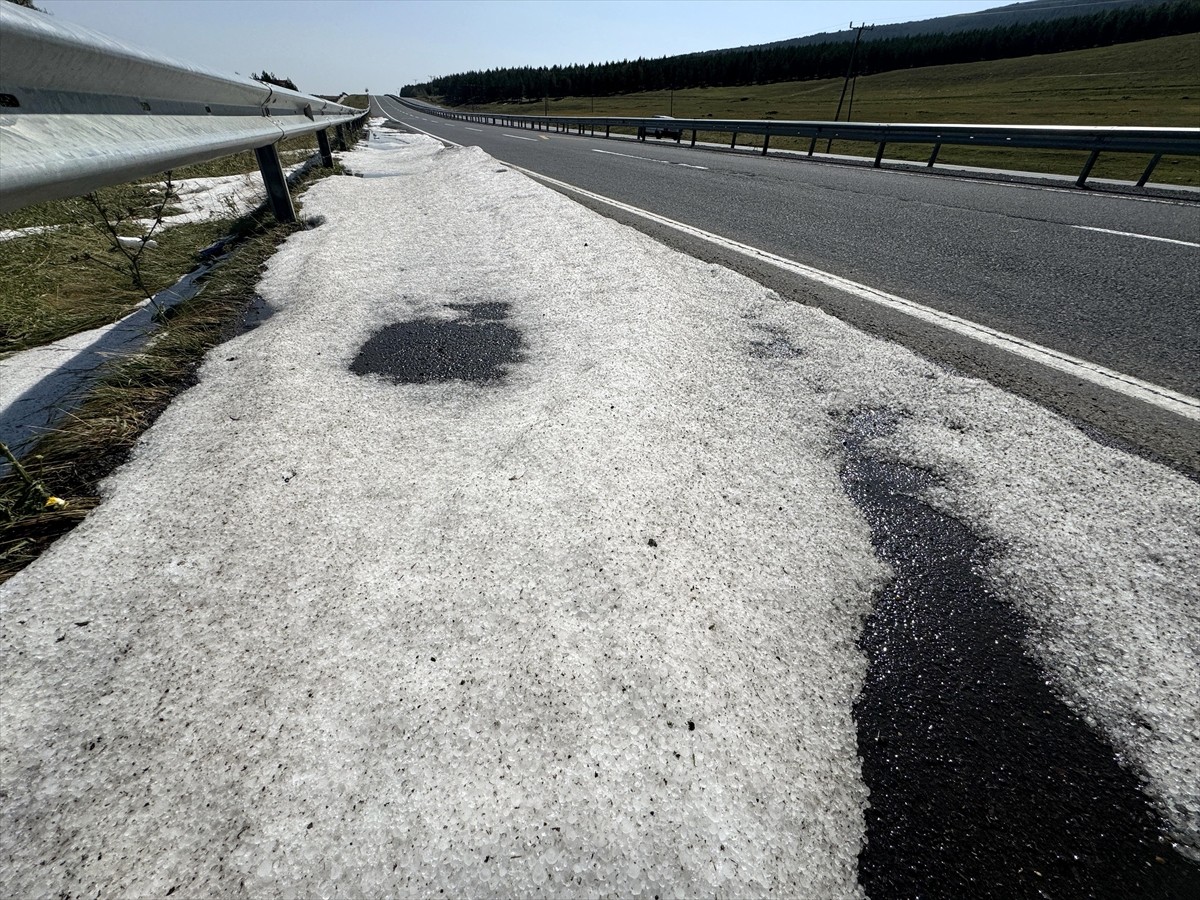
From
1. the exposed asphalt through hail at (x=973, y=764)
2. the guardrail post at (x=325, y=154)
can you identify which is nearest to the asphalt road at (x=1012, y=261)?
the exposed asphalt through hail at (x=973, y=764)

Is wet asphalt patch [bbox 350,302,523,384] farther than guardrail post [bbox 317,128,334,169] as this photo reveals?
No

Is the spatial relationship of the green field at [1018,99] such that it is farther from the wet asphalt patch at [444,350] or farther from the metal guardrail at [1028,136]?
the wet asphalt patch at [444,350]

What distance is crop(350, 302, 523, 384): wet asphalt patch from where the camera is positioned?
2.57 metres

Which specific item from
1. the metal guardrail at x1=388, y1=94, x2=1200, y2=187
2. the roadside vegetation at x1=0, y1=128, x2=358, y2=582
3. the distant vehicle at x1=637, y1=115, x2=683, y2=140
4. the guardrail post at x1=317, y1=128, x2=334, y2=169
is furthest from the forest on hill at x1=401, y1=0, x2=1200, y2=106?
the roadside vegetation at x1=0, y1=128, x2=358, y2=582

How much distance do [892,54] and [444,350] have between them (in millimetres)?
126113

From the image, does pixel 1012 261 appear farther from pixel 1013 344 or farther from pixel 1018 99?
Answer: pixel 1018 99

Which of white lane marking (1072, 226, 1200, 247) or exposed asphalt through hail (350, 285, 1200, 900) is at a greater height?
white lane marking (1072, 226, 1200, 247)

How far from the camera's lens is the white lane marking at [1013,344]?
7.89ft

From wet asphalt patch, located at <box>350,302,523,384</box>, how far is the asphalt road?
2.09 meters

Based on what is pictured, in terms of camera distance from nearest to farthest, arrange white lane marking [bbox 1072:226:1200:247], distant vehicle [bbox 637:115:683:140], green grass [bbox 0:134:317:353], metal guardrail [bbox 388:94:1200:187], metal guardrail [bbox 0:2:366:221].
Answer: metal guardrail [bbox 0:2:366:221] → green grass [bbox 0:134:317:353] → white lane marking [bbox 1072:226:1200:247] → metal guardrail [bbox 388:94:1200:187] → distant vehicle [bbox 637:115:683:140]

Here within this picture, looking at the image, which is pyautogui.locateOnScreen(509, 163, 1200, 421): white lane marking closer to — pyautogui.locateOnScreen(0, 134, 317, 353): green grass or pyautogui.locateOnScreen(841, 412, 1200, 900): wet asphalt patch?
pyautogui.locateOnScreen(841, 412, 1200, 900): wet asphalt patch

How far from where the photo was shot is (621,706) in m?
1.22

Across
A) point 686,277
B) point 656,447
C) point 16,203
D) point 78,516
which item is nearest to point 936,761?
point 656,447

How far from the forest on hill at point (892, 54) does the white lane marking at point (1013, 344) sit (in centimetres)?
9777
